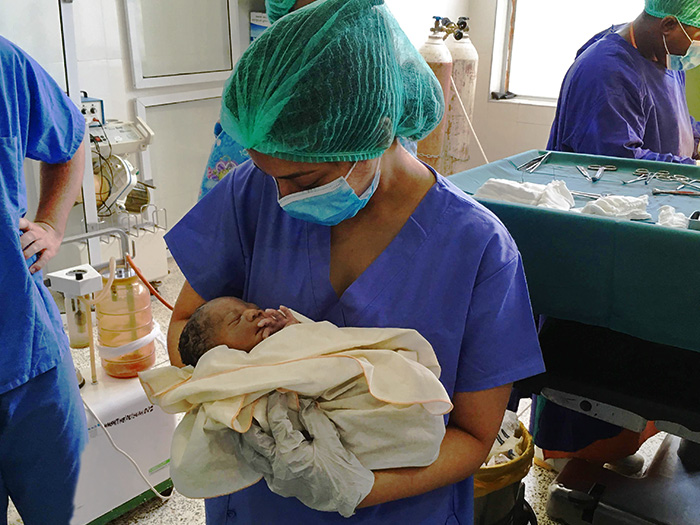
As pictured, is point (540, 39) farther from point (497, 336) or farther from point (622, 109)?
point (497, 336)

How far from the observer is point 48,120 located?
144 cm

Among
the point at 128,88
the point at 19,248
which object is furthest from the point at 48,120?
the point at 128,88

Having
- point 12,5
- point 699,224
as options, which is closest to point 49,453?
point 699,224

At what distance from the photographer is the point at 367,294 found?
951 mm

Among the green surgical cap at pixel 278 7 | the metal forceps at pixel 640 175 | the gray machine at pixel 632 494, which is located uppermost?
the green surgical cap at pixel 278 7

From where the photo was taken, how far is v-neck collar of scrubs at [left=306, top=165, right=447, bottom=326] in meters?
0.95

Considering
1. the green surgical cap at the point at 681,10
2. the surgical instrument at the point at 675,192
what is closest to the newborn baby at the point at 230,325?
the surgical instrument at the point at 675,192

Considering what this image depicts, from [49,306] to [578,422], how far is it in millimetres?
1623

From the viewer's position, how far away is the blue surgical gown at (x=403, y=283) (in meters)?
0.92

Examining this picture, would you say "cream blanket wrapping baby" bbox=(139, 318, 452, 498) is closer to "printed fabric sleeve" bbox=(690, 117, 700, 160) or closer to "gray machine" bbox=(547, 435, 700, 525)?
"gray machine" bbox=(547, 435, 700, 525)

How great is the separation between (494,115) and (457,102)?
1.05 m

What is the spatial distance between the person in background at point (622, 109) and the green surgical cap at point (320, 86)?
1.52 metres

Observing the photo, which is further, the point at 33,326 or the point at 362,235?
the point at 33,326

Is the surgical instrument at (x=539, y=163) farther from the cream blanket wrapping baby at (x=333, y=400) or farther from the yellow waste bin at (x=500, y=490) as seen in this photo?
the cream blanket wrapping baby at (x=333, y=400)
